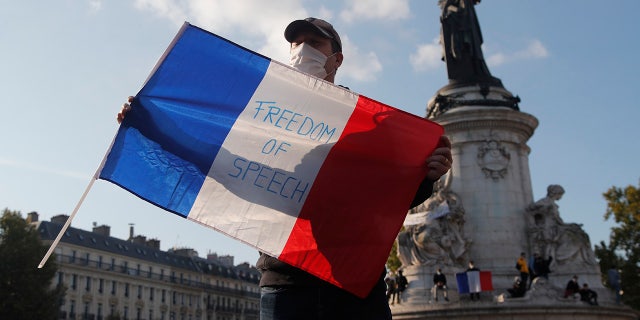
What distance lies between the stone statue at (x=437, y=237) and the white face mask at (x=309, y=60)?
16.5 m

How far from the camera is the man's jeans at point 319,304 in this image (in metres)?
4.23

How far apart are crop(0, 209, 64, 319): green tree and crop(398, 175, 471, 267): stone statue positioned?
27638mm

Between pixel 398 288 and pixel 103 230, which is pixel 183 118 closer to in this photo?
pixel 398 288

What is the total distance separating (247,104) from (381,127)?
3.22 ft

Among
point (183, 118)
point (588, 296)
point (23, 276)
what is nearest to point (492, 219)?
point (588, 296)

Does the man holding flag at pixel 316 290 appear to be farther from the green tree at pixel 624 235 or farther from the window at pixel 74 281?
the window at pixel 74 281

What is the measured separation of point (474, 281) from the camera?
1964 centimetres

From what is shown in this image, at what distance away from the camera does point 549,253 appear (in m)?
21.3

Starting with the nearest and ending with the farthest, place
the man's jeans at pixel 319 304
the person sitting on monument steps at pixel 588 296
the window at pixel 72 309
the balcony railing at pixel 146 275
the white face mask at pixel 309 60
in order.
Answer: the man's jeans at pixel 319 304
the white face mask at pixel 309 60
the person sitting on monument steps at pixel 588 296
the window at pixel 72 309
the balcony railing at pixel 146 275

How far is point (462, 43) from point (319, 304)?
73.8 ft

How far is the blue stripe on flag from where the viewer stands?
17.0ft

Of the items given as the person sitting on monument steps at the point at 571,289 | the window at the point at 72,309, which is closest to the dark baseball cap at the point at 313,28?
the person sitting on monument steps at the point at 571,289

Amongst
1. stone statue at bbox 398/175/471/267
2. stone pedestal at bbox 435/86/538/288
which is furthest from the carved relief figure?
stone statue at bbox 398/175/471/267

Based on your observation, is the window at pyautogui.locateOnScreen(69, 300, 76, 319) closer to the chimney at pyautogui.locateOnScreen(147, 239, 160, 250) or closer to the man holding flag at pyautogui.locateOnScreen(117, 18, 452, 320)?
the chimney at pyautogui.locateOnScreen(147, 239, 160, 250)
